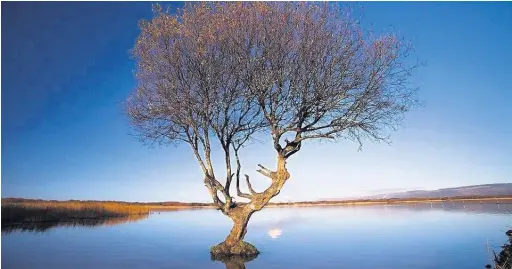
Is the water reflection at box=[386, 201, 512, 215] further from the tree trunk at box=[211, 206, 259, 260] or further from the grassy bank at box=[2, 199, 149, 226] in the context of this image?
the grassy bank at box=[2, 199, 149, 226]

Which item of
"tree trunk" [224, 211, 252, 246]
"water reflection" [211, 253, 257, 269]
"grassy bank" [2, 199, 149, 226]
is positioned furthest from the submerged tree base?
"grassy bank" [2, 199, 149, 226]

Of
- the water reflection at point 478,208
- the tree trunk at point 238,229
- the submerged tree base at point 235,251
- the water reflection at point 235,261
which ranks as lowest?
the water reflection at point 478,208

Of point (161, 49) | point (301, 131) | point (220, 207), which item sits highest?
point (161, 49)

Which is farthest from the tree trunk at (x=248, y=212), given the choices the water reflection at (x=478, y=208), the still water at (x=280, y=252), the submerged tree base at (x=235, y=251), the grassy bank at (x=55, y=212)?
the grassy bank at (x=55, y=212)

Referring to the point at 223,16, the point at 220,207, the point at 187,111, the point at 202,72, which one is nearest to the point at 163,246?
the point at 220,207

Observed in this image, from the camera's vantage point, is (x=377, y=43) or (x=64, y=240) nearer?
(x=377, y=43)

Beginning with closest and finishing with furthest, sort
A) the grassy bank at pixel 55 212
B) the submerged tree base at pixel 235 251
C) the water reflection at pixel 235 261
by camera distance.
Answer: the water reflection at pixel 235 261, the submerged tree base at pixel 235 251, the grassy bank at pixel 55 212

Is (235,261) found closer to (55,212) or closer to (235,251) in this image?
(235,251)

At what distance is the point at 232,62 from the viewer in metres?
20.3

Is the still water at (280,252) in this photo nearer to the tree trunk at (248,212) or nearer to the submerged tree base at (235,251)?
the submerged tree base at (235,251)

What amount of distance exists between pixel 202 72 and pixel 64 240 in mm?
18630

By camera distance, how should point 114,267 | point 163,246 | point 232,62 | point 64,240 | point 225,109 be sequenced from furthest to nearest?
point 64,240
point 163,246
point 225,109
point 232,62
point 114,267

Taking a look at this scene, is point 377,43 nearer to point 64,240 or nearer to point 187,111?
point 187,111

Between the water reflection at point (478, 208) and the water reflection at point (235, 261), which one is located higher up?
the water reflection at point (235, 261)
